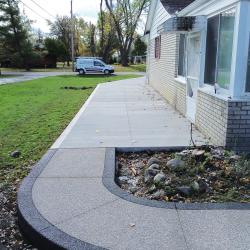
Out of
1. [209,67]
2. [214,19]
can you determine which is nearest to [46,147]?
[209,67]

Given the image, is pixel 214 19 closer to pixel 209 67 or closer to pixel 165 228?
pixel 209 67

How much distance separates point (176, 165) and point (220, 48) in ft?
9.15

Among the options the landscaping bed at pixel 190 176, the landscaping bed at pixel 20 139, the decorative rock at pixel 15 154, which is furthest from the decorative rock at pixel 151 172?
the decorative rock at pixel 15 154

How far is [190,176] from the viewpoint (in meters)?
5.25

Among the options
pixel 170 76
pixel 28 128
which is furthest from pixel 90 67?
pixel 28 128

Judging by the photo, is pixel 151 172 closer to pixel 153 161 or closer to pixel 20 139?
pixel 153 161

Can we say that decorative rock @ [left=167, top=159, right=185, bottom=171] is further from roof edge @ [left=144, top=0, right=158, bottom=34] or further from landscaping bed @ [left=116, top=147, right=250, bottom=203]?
roof edge @ [left=144, top=0, right=158, bottom=34]

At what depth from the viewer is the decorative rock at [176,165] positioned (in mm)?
5441

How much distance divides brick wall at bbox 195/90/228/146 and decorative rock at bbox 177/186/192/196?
2.03m

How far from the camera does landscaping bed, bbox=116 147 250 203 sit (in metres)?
4.77

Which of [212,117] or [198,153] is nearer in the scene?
[198,153]

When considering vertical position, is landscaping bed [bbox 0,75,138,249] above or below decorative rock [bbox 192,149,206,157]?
below

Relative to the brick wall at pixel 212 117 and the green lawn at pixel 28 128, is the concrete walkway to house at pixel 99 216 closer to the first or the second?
the green lawn at pixel 28 128

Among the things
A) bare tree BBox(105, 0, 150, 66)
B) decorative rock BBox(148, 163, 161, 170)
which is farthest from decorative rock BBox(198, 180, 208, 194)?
bare tree BBox(105, 0, 150, 66)
